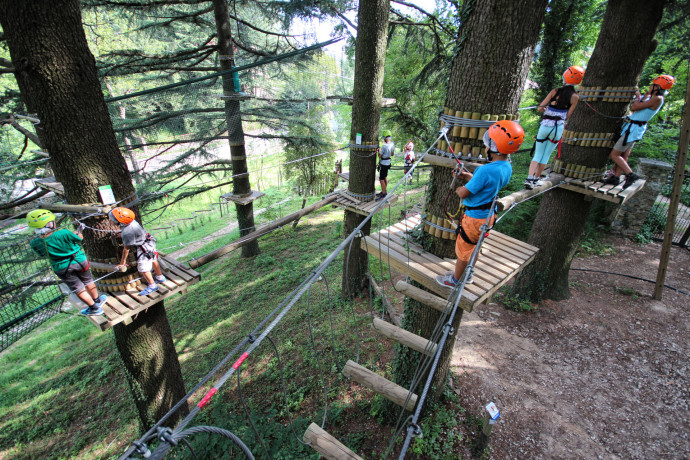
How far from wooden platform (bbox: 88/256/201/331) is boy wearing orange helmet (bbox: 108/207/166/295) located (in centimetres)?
→ 10

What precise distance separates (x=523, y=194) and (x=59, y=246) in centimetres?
514

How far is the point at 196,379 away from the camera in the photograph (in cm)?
533

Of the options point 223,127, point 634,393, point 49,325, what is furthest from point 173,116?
point 634,393

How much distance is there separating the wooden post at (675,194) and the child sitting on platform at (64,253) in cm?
819

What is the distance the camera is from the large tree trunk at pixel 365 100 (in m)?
5.07

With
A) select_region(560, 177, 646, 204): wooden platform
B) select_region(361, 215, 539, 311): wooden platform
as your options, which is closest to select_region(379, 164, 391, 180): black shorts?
select_region(560, 177, 646, 204): wooden platform

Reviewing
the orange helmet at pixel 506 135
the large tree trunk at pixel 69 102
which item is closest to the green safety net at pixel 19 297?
the large tree trunk at pixel 69 102

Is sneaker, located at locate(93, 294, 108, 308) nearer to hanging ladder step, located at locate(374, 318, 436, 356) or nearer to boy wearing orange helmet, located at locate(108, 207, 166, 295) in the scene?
boy wearing orange helmet, located at locate(108, 207, 166, 295)

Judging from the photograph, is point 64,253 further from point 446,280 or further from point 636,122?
point 636,122

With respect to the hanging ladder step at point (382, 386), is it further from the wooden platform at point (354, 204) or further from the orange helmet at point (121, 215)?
the wooden platform at point (354, 204)

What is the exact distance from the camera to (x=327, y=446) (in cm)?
189

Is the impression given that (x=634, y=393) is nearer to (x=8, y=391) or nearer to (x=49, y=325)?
(x=8, y=391)

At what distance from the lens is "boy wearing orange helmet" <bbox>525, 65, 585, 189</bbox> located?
3.76 m

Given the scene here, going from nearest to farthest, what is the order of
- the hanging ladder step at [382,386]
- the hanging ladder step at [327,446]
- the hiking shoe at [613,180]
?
the hanging ladder step at [327,446], the hanging ladder step at [382,386], the hiking shoe at [613,180]
